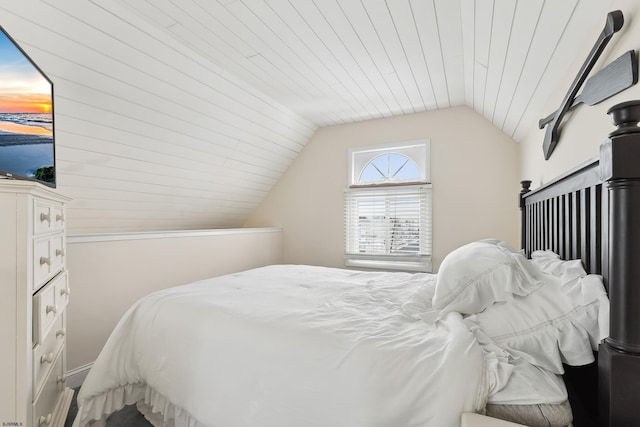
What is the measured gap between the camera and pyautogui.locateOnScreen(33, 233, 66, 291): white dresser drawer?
107 cm

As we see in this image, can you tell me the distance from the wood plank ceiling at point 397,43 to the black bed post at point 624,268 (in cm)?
78

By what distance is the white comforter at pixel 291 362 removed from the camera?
105cm

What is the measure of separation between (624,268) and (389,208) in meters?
3.05

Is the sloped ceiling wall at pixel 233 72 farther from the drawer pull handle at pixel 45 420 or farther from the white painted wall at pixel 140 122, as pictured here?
the drawer pull handle at pixel 45 420

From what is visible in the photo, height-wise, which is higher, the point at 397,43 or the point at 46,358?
the point at 397,43

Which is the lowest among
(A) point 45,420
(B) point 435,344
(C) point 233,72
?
(A) point 45,420

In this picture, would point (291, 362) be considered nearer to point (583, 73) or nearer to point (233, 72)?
point (583, 73)

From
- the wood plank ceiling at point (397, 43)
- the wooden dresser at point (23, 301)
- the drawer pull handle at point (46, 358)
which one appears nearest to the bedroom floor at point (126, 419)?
the wooden dresser at point (23, 301)

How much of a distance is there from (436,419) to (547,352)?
429 mm

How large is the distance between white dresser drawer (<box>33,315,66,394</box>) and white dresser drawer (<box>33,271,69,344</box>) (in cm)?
5

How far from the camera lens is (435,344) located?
1.16 metres

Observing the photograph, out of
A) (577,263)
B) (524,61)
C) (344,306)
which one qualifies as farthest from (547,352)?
(524,61)

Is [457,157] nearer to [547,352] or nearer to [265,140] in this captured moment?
[265,140]

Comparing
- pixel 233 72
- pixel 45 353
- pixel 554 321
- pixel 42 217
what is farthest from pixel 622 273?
pixel 233 72
